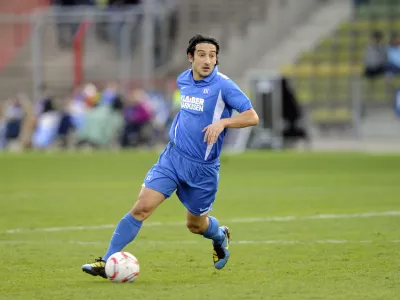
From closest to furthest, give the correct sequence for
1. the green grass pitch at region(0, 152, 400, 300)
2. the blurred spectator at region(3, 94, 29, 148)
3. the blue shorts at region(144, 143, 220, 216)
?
1. the green grass pitch at region(0, 152, 400, 300)
2. the blue shorts at region(144, 143, 220, 216)
3. the blurred spectator at region(3, 94, 29, 148)

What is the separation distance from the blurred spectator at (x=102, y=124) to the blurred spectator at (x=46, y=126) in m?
0.88

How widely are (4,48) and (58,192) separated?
18.7 m

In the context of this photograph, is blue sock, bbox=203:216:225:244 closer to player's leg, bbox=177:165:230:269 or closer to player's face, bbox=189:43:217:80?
player's leg, bbox=177:165:230:269

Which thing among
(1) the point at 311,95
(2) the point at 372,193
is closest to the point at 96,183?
(2) the point at 372,193

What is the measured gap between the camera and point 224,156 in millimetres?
29000

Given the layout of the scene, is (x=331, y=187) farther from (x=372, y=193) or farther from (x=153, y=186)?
(x=153, y=186)

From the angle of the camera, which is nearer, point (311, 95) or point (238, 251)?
point (238, 251)

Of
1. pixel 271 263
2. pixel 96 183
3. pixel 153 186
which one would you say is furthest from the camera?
pixel 96 183

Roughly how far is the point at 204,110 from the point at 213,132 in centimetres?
50

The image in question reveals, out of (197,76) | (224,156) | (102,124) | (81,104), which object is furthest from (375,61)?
(197,76)

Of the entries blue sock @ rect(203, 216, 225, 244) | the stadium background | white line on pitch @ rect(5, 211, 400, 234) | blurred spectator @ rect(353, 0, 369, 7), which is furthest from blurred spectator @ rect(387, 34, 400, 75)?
blue sock @ rect(203, 216, 225, 244)

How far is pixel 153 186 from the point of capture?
909 cm

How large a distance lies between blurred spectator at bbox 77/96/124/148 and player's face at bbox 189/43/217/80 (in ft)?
76.9

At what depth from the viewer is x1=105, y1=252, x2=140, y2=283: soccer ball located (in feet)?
28.7
